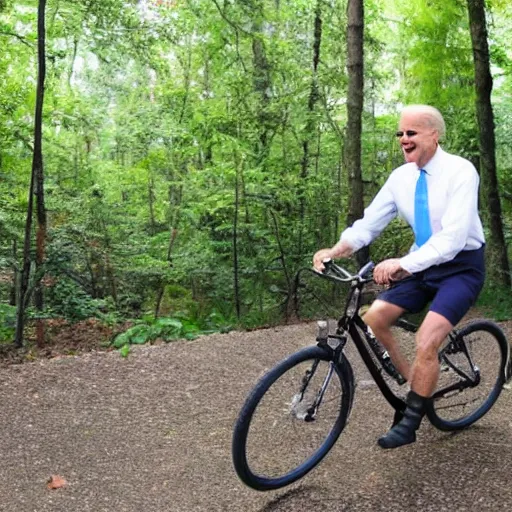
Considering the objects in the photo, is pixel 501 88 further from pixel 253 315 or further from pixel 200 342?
pixel 200 342

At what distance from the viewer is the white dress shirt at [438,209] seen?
10.6 feet

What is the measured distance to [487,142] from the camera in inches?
373

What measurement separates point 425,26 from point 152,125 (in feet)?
17.5

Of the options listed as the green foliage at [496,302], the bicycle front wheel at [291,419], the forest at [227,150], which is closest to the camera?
the bicycle front wheel at [291,419]

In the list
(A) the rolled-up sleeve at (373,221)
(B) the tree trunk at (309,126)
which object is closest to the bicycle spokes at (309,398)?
(A) the rolled-up sleeve at (373,221)

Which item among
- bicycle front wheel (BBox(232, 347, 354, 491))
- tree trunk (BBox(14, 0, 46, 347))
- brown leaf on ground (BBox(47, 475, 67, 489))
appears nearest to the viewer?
bicycle front wheel (BBox(232, 347, 354, 491))

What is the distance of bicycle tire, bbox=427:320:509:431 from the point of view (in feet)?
13.7

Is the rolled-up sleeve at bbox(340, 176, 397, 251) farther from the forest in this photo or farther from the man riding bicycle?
the forest

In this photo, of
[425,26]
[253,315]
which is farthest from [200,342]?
[425,26]

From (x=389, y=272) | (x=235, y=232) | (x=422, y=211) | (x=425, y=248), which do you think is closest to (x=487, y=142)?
(x=235, y=232)

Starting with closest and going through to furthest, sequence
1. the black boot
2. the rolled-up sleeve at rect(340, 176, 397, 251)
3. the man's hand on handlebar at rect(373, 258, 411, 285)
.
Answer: the man's hand on handlebar at rect(373, 258, 411, 285) < the black boot < the rolled-up sleeve at rect(340, 176, 397, 251)

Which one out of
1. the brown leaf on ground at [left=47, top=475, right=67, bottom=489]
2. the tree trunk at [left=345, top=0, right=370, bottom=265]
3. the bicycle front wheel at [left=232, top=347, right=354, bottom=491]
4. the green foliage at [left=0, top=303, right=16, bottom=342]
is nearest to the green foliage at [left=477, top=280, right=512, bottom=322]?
the tree trunk at [left=345, top=0, right=370, bottom=265]

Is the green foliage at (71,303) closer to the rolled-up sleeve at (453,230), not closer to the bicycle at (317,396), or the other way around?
the bicycle at (317,396)

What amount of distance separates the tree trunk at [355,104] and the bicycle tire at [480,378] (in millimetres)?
3980
